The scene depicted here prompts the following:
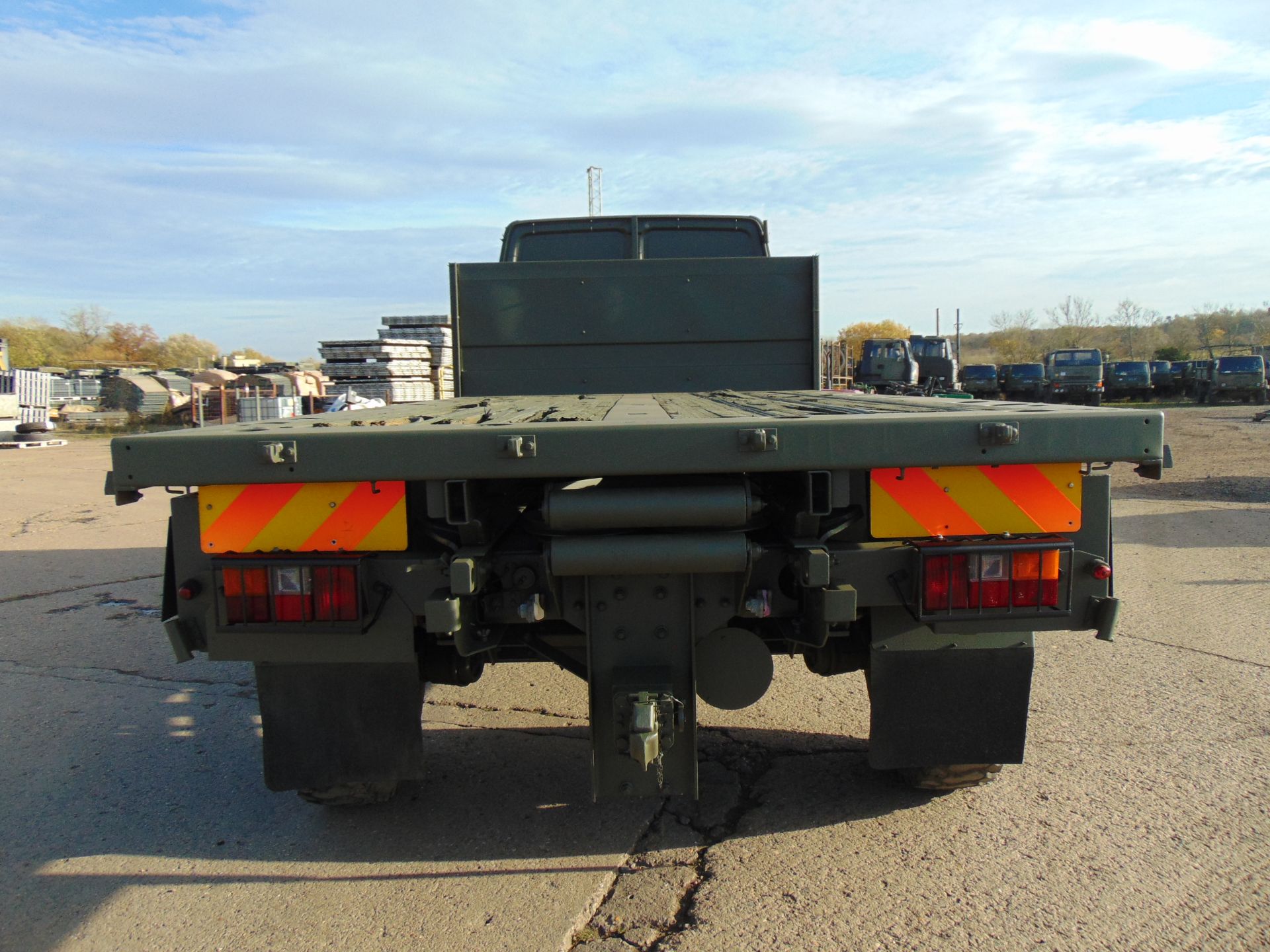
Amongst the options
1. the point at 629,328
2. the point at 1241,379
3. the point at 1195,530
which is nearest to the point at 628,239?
the point at 629,328

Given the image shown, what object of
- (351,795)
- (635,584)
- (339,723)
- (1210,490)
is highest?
(635,584)

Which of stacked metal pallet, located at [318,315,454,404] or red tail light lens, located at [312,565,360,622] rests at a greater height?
stacked metal pallet, located at [318,315,454,404]

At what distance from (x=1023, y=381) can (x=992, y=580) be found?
33.2m

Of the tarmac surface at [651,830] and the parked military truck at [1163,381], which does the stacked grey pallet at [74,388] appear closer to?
the tarmac surface at [651,830]

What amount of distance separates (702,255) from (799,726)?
3.16 meters

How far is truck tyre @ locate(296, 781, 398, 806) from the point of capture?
3.24 meters

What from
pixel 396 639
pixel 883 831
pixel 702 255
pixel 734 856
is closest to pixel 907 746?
pixel 883 831

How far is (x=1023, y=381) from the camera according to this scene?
33.0 m

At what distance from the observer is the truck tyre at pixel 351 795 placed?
3238mm

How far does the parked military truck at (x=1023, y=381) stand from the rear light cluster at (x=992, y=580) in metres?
32.1

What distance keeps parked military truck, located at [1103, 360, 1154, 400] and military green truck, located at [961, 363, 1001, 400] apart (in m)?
3.69

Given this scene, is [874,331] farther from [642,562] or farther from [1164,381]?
[642,562]

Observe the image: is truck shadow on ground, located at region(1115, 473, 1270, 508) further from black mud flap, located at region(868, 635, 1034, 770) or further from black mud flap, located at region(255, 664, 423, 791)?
black mud flap, located at region(255, 664, 423, 791)

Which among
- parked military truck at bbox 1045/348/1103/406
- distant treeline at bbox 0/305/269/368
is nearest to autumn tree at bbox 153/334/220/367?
distant treeline at bbox 0/305/269/368
